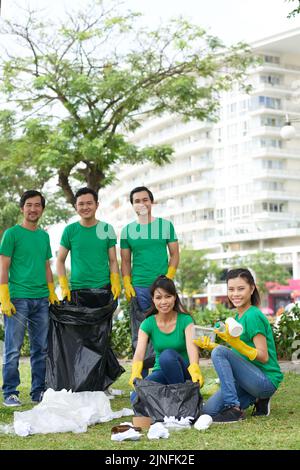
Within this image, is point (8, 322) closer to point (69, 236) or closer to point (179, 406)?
point (69, 236)

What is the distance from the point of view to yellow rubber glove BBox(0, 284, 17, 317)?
17.6 ft

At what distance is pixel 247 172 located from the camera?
185 ft

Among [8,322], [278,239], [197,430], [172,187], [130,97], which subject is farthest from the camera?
[172,187]

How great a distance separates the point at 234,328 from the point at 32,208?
189cm

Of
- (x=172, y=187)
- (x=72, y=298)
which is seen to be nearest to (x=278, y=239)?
(x=172, y=187)

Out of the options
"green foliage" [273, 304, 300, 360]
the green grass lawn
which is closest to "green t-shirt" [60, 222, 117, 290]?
the green grass lawn

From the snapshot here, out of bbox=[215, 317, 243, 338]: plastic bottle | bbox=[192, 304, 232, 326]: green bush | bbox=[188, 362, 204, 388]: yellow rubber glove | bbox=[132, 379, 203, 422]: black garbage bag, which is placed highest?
bbox=[215, 317, 243, 338]: plastic bottle

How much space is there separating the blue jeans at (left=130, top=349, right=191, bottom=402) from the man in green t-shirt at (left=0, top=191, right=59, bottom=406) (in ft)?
4.21

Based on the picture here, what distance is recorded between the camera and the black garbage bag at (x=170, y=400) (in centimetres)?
432

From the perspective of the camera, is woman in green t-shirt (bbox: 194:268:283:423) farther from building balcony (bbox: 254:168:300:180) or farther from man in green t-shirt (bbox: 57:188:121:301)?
building balcony (bbox: 254:168:300:180)

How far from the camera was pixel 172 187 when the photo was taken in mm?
63000

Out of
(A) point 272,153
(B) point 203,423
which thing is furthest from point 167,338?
(A) point 272,153

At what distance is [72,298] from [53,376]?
0.58 m

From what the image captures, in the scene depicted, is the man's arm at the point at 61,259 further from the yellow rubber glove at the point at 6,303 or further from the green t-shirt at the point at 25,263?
the yellow rubber glove at the point at 6,303
